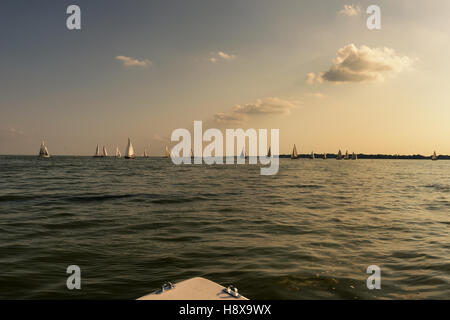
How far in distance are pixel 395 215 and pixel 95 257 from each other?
17472 millimetres

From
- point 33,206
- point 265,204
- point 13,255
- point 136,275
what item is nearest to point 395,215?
point 265,204

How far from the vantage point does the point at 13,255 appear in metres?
9.86

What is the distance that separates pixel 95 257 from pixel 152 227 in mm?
4651

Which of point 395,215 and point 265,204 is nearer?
point 395,215

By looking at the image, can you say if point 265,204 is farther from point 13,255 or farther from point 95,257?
point 13,255

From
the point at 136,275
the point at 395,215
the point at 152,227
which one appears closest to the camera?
the point at 136,275

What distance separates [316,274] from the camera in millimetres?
8266

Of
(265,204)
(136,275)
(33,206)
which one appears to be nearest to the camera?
(136,275)
